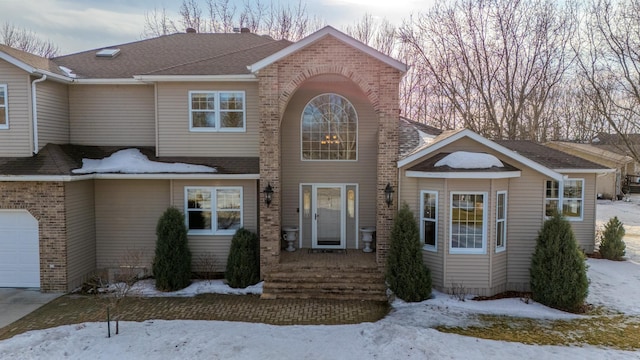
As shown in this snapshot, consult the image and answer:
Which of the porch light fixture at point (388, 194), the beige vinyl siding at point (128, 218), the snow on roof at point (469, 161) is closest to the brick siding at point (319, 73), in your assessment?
the porch light fixture at point (388, 194)

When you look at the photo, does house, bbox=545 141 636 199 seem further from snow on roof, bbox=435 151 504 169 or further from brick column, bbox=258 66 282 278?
brick column, bbox=258 66 282 278

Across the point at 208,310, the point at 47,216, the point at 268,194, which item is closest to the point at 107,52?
the point at 47,216

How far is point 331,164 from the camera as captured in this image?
42.0 feet

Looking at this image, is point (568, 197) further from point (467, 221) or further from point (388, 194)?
point (388, 194)

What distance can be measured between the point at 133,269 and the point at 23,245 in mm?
2996

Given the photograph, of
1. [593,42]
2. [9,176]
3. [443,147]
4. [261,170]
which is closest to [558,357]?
[443,147]

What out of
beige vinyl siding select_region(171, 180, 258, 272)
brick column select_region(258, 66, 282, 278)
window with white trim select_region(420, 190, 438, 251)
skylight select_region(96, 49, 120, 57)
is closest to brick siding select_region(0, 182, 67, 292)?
beige vinyl siding select_region(171, 180, 258, 272)

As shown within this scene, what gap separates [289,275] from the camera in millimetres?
10711

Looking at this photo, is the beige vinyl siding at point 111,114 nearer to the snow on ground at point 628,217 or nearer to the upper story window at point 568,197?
the upper story window at point 568,197

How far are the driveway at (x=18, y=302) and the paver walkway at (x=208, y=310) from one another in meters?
0.29

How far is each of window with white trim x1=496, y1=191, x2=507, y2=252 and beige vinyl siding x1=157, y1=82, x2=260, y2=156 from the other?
7360mm

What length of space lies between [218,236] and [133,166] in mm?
3293

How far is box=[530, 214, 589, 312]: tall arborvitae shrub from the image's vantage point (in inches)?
367

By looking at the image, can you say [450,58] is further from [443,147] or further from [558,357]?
[558,357]
